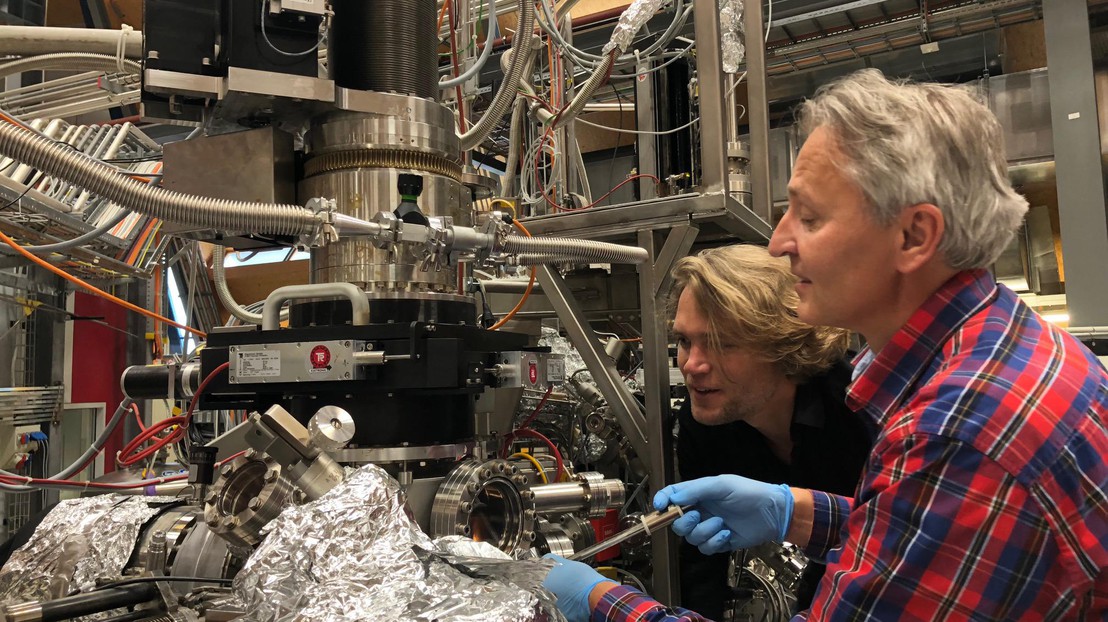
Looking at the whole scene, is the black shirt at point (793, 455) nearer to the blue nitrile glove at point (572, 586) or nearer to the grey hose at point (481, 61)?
the blue nitrile glove at point (572, 586)

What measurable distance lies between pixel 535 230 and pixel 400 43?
65 cm

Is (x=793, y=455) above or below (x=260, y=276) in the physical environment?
below

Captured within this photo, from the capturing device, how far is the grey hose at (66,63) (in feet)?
4.21

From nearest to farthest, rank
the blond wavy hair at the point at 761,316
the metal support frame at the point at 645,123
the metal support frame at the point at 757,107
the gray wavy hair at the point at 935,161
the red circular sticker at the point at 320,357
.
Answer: the gray wavy hair at the point at 935,161 < the red circular sticker at the point at 320,357 < the blond wavy hair at the point at 761,316 < the metal support frame at the point at 757,107 < the metal support frame at the point at 645,123

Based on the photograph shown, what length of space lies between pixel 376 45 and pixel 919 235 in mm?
932

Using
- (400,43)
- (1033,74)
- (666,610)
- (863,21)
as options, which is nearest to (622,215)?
(400,43)

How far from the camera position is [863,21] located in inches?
123

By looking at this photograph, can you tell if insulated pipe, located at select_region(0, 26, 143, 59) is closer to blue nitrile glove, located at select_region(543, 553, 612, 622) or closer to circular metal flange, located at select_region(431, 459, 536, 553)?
circular metal flange, located at select_region(431, 459, 536, 553)

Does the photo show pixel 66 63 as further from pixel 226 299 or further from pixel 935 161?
pixel 935 161

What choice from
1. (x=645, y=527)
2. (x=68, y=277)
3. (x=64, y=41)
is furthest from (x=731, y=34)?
(x=68, y=277)

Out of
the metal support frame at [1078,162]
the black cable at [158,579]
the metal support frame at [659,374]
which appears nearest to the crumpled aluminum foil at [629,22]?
the metal support frame at [659,374]

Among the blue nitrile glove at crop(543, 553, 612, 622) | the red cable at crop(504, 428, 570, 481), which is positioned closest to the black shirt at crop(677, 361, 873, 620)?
the red cable at crop(504, 428, 570, 481)

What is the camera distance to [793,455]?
159 centimetres

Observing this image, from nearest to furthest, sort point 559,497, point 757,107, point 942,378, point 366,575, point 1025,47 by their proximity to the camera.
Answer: point 942,378 < point 366,575 < point 559,497 < point 757,107 < point 1025,47
